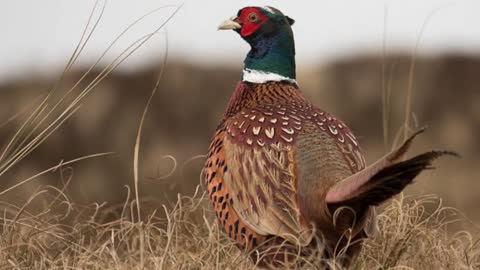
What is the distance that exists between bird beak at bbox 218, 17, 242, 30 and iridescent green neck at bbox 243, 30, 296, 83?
93 millimetres

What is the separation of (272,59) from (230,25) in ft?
0.84

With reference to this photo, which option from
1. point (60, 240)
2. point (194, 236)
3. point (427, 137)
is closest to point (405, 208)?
point (194, 236)

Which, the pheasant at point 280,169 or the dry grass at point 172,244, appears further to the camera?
the dry grass at point 172,244

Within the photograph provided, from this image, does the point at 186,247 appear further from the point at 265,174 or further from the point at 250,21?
the point at 250,21

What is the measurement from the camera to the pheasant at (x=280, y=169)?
4199mm

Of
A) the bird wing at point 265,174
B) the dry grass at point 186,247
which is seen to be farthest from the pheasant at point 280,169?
the dry grass at point 186,247

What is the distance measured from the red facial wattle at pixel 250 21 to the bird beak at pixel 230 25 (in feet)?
0.07

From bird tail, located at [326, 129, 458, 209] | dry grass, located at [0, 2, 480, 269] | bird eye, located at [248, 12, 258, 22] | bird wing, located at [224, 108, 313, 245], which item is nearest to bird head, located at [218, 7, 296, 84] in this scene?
bird eye, located at [248, 12, 258, 22]

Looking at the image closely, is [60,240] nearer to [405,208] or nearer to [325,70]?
[405,208]

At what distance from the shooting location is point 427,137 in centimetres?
1147

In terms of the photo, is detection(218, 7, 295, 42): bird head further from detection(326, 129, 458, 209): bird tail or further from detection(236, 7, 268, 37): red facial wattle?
detection(326, 129, 458, 209): bird tail

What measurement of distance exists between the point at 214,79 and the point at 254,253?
23.9 ft

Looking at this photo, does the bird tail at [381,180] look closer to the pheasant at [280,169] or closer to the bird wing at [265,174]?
the pheasant at [280,169]

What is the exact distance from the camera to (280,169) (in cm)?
436
